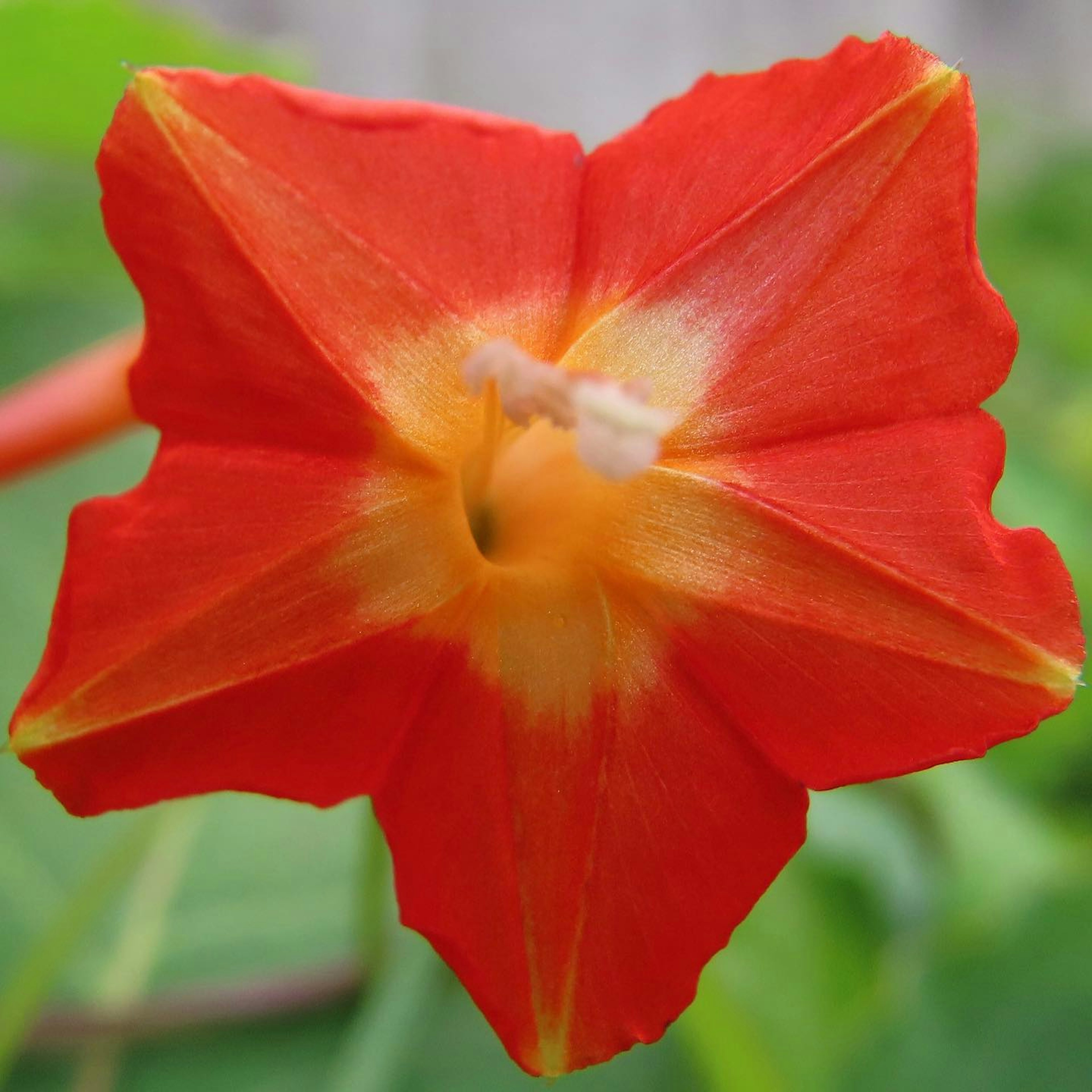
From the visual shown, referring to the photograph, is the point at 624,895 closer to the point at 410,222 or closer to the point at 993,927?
the point at 410,222

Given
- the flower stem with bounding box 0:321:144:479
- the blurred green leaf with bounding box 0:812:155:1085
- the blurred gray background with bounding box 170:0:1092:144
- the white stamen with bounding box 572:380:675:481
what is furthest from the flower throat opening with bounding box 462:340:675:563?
the blurred gray background with bounding box 170:0:1092:144

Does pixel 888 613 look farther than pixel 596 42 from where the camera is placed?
No

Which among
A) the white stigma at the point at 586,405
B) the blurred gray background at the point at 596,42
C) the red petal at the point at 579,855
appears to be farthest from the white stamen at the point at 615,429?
the blurred gray background at the point at 596,42

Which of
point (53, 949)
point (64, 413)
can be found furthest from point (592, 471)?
point (53, 949)

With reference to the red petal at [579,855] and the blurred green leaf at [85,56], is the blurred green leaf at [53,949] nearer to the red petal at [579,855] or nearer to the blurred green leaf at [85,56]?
the red petal at [579,855]

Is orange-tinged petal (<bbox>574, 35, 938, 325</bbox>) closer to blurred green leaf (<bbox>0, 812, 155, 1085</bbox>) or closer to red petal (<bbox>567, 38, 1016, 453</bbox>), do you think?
red petal (<bbox>567, 38, 1016, 453</bbox>)

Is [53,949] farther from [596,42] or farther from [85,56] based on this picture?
[596,42]
